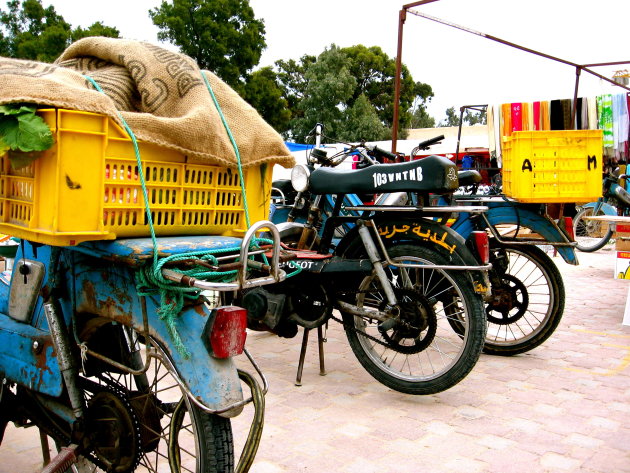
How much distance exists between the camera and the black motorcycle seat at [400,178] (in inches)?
135

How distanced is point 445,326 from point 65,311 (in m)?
4.04

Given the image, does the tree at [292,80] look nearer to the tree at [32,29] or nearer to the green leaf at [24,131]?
the tree at [32,29]

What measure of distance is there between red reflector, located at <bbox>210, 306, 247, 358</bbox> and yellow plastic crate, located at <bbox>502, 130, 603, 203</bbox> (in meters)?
3.10

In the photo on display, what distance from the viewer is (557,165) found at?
14.6 feet

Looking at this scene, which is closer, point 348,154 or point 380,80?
point 348,154

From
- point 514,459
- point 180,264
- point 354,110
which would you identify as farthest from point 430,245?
point 354,110

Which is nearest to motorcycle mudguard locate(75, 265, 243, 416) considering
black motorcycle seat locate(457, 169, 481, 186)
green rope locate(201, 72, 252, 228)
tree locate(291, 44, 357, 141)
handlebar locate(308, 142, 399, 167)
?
green rope locate(201, 72, 252, 228)

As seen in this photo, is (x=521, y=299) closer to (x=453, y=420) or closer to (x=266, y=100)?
(x=453, y=420)

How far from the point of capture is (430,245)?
3523 millimetres

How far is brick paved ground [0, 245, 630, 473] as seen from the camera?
277 cm

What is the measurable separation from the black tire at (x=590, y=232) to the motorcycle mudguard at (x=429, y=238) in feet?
27.2

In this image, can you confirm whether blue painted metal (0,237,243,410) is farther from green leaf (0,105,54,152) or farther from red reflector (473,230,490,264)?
red reflector (473,230,490,264)

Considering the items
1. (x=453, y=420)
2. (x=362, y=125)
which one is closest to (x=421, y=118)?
(x=362, y=125)

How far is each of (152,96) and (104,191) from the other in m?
0.45
